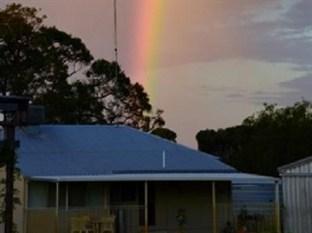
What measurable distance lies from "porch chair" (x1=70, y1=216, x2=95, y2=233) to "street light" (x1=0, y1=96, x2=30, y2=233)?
12.7 metres

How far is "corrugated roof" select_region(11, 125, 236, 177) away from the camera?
3055 centimetres

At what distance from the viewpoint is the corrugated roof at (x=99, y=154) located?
30547mm

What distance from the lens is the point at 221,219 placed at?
2959 cm

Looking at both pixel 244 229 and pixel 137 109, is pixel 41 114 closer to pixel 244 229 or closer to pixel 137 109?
pixel 244 229

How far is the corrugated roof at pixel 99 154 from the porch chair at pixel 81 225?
301 cm

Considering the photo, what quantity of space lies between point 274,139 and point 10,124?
1434 inches

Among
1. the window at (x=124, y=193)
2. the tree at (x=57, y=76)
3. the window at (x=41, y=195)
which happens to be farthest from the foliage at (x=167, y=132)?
the window at (x=41, y=195)

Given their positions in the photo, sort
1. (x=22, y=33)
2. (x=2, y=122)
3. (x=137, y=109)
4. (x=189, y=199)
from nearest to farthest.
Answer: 1. (x=2, y=122)
2. (x=189, y=199)
3. (x=22, y=33)
4. (x=137, y=109)

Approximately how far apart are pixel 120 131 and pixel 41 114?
744 inches

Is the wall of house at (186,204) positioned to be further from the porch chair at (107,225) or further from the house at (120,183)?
the porch chair at (107,225)

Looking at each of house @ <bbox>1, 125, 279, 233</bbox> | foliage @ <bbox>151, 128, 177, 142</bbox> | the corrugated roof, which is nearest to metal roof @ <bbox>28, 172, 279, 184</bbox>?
house @ <bbox>1, 125, 279, 233</bbox>

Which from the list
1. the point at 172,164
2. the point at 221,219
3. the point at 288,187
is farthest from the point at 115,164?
the point at 288,187

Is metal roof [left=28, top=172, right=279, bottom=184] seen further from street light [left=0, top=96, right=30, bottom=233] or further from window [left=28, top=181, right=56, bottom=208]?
street light [left=0, top=96, right=30, bottom=233]

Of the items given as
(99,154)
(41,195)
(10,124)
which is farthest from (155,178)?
(10,124)
